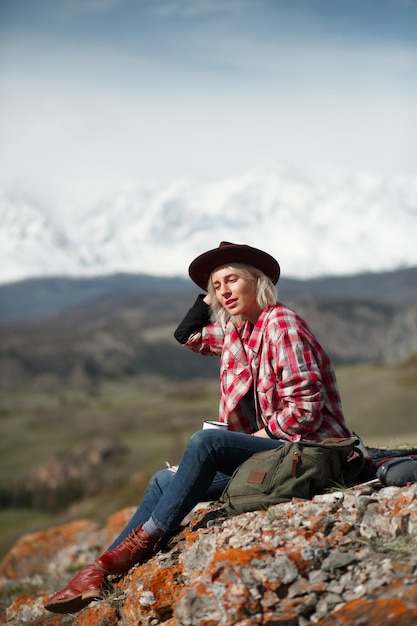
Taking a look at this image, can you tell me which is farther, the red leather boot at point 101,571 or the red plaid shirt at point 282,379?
the red leather boot at point 101,571

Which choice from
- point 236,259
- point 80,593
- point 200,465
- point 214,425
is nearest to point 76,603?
point 80,593

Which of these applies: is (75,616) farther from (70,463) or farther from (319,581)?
(70,463)

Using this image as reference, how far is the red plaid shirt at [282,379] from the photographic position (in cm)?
744

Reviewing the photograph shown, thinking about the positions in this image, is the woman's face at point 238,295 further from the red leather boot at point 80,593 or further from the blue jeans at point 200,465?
the red leather boot at point 80,593

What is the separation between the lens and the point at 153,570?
24.3ft

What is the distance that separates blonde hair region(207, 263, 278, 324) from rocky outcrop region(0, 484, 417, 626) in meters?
1.92

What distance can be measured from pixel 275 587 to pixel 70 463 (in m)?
63.5

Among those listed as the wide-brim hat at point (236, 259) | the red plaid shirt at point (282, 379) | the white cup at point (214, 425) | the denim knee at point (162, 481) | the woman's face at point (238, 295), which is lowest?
the denim knee at point (162, 481)

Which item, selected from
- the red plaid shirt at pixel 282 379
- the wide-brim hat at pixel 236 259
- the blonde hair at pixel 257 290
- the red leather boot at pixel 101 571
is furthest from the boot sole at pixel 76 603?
the wide-brim hat at pixel 236 259

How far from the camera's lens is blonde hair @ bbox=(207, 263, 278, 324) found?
8008 mm

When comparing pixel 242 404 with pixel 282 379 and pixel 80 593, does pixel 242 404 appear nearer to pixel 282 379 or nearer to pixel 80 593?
pixel 282 379

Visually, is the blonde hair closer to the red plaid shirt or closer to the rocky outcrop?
the red plaid shirt

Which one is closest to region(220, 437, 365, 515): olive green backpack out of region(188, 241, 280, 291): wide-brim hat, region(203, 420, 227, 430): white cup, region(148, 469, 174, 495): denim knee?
region(203, 420, 227, 430): white cup

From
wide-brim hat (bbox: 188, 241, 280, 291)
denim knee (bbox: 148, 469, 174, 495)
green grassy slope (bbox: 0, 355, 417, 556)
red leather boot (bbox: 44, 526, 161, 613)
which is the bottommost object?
green grassy slope (bbox: 0, 355, 417, 556)
